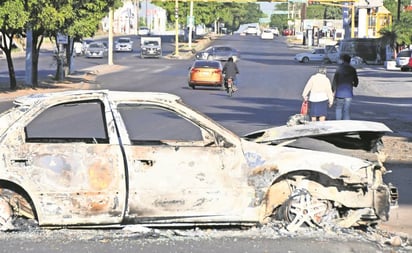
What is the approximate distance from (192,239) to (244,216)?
1.84 feet

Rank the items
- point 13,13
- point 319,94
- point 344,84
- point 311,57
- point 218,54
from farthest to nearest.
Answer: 1. point 311,57
2. point 218,54
3. point 13,13
4. point 344,84
5. point 319,94

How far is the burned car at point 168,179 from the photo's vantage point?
7781 millimetres

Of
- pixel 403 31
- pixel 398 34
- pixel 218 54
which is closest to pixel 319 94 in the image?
pixel 218 54

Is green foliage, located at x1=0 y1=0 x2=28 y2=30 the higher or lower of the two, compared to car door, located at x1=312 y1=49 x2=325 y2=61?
higher

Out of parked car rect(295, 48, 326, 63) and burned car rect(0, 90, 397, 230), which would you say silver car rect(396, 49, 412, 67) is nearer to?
parked car rect(295, 48, 326, 63)

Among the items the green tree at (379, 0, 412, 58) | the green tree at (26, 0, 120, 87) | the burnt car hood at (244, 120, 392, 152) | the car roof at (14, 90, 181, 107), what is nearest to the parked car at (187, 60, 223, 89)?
the green tree at (26, 0, 120, 87)

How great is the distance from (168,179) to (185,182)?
17cm

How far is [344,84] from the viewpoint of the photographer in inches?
740

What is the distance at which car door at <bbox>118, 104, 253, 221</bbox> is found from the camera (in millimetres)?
7824

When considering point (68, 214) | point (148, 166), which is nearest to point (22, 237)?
point (68, 214)

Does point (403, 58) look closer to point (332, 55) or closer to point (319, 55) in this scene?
point (332, 55)

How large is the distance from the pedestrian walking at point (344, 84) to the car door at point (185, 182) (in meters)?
10.8

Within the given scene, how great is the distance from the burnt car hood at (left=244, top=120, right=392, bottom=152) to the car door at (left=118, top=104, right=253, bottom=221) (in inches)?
29.5

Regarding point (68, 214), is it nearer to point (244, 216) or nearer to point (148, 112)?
point (244, 216)
